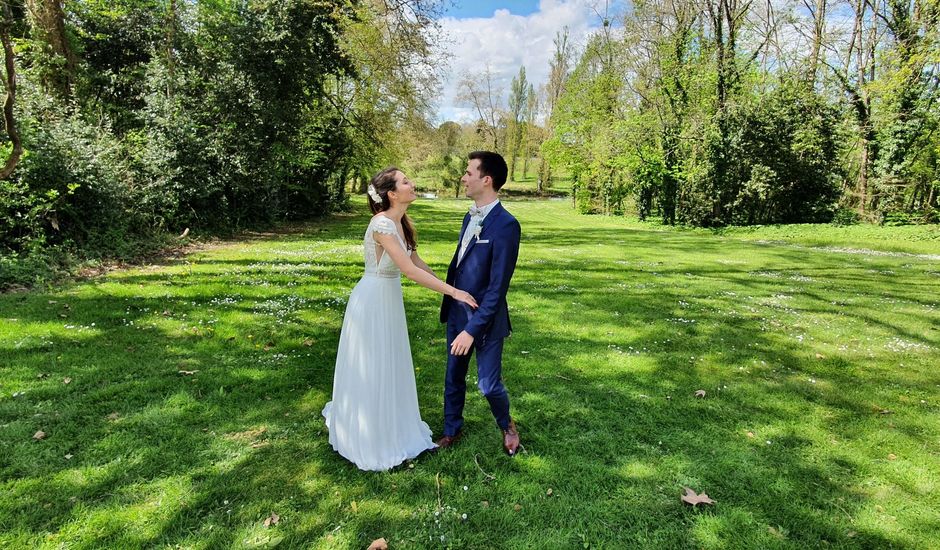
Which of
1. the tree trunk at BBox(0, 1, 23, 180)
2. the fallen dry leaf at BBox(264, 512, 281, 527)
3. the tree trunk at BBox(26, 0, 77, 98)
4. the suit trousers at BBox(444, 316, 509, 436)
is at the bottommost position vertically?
the fallen dry leaf at BBox(264, 512, 281, 527)

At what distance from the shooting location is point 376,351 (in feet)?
11.9

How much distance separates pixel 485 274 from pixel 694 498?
2279mm

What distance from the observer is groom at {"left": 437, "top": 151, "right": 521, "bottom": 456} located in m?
3.36

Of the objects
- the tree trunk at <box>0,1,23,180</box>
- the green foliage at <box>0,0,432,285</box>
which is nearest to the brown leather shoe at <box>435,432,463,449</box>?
the tree trunk at <box>0,1,23,180</box>

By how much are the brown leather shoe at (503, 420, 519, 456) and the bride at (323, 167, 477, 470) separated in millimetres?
792

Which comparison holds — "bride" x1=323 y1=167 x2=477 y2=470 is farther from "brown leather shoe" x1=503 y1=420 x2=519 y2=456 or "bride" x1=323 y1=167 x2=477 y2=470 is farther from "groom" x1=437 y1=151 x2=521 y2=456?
"brown leather shoe" x1=503 y1=420 x2=519 y2=456

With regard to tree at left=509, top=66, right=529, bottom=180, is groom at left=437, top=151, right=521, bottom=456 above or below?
below

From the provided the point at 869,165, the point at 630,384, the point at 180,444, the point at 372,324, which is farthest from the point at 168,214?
the point at 869,165

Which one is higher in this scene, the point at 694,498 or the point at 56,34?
the point at 56,34

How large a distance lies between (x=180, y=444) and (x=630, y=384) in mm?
4602

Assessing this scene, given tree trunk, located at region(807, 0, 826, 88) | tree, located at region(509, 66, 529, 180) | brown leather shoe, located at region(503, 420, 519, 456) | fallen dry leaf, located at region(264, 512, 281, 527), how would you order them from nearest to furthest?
fallen dry leaf, located at region(264, 512, 281, 527), brown leather shoe, located at region(503, 420, 519, 456), tree trunk, located at region(807, 0, 826, 88), tree, located at region(509, 66, 529, 180)

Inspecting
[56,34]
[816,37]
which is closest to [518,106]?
[816,37]

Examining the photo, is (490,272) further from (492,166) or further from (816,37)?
(816,37)

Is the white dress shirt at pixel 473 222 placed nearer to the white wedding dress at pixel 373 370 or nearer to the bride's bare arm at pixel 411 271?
the bride's bare arm at pixel 411 271
